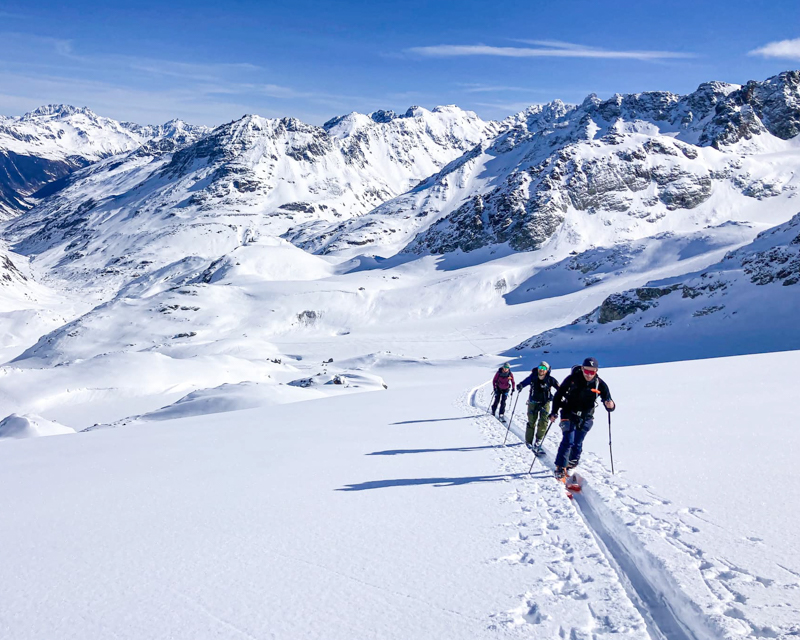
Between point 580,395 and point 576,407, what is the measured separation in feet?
0.77

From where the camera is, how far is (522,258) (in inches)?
4710

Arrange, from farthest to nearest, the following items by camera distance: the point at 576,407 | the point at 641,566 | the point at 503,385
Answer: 1. the point at 503,385
2. the point at 576,407
3. the point at 641,566

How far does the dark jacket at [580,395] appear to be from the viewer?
30.9 ft

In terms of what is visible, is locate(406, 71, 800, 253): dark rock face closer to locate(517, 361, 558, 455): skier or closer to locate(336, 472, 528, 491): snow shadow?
locate(517, 361, 558, 455): skier

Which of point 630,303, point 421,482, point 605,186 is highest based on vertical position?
point 605,186

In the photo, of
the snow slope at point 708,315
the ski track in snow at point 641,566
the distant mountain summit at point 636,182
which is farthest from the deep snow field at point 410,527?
the distant mountain summit at point 636,182

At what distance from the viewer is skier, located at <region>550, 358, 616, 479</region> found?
9289mm

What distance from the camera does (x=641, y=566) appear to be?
571 cm

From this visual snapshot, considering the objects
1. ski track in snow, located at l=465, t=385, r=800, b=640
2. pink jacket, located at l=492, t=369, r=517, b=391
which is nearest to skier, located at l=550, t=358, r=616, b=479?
ski track in snow, located at l=465, t=385, r=800, b=640

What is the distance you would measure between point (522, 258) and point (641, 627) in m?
119

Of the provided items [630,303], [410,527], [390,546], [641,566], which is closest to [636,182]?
[630,303]

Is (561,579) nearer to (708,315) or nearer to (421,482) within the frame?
(421,482)

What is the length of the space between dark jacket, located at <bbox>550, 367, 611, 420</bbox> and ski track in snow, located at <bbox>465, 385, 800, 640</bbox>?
52.2 inches

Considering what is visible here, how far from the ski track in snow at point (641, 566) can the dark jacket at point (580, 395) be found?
133 centimetres
